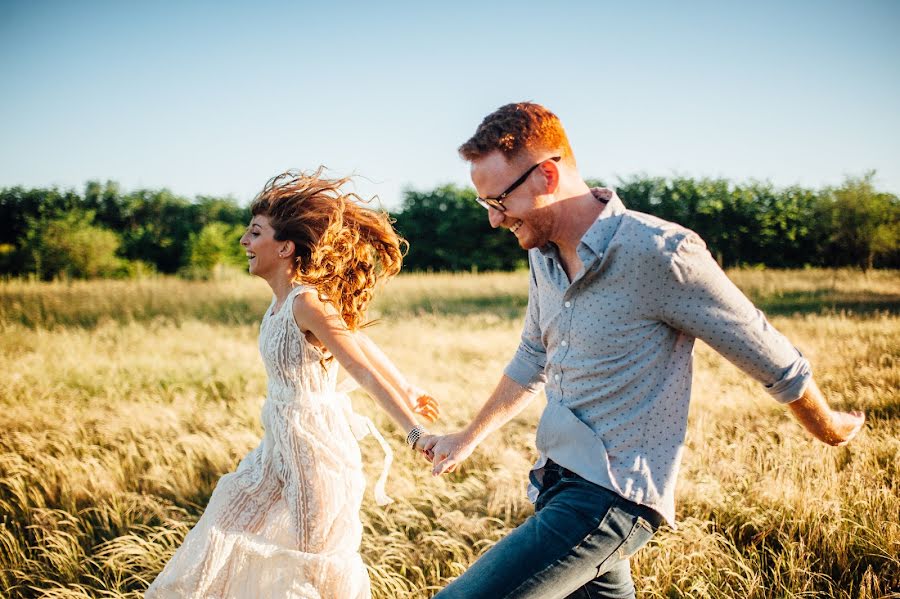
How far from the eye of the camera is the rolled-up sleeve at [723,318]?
1.61 meters

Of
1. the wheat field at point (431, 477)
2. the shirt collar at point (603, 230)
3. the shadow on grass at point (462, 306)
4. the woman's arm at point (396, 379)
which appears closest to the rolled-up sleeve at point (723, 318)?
the shirt collar at point (603, 230)

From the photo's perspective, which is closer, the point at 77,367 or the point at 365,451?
the point at 365,451

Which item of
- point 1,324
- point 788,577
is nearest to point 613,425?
point 788,577

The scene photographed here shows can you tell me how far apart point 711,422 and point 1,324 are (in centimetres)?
1171

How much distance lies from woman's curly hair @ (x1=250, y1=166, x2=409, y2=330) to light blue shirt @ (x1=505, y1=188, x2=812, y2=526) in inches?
46.6

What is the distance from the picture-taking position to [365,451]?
Result: 193 inches

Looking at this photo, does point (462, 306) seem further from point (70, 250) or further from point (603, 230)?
point (70, 250)

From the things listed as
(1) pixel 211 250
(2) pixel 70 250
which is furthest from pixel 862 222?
(2) pixel 70 250

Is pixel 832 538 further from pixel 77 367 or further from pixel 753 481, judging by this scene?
pixel 77 367

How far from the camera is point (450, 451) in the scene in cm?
233

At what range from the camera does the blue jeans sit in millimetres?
1626

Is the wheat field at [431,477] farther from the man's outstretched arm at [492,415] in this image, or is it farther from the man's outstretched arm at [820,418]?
the man's outstretched arm at [820,418]

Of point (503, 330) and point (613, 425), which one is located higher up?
point (613, 425)

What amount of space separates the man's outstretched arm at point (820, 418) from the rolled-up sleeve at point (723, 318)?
72mm
